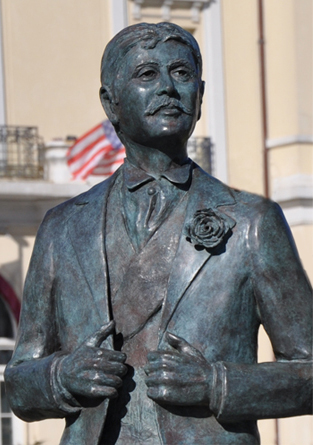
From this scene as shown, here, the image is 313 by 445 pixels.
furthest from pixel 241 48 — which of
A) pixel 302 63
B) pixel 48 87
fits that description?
pixel 48 87

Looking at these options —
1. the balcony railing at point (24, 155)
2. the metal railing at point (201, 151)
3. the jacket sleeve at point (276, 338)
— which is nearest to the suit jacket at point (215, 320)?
the jacket sleeve at point (276, 338)

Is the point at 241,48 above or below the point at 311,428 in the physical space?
above

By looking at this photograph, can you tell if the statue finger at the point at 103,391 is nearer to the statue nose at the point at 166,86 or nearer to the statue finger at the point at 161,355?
the statue finger at the point at 161,355

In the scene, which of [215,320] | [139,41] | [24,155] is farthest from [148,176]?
[24,155]

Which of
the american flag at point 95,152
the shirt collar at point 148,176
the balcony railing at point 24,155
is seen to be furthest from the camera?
the balcony railing at point 24,155

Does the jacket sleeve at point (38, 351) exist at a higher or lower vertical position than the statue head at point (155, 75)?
lower

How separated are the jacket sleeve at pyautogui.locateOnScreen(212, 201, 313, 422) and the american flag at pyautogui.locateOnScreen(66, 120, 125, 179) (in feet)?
52.8

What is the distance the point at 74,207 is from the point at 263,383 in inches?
30.4

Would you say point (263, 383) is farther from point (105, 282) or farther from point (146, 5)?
point (146, 5)

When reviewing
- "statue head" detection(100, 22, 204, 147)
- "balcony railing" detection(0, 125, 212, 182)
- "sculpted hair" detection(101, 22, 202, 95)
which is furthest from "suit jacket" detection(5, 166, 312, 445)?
"balcony railing" detection(0, 125, 212, 182)

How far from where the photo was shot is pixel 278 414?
4660 mm

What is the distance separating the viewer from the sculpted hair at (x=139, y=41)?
4.86 meters

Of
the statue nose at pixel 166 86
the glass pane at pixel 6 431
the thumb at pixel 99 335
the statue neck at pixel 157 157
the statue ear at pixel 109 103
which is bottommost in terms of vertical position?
the glass pane at pixel 6 431

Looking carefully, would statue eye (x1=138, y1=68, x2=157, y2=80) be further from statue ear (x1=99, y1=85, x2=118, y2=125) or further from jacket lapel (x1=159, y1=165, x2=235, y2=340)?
jacket lapel (x1=159, y1=165, x2=235, y2=340)
